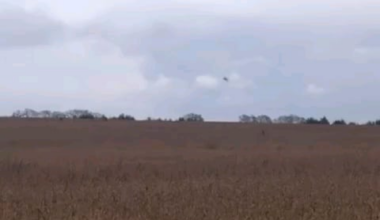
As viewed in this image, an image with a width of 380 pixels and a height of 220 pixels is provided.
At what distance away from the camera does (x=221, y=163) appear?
29.5 meters

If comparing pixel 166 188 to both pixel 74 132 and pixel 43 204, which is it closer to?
pixel 43 204

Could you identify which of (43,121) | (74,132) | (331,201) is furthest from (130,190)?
(43,121)

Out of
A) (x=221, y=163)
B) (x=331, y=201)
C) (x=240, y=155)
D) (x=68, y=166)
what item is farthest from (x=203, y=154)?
(x=331, y=201)

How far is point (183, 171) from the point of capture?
86.6ft

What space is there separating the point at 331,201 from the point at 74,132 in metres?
34.2

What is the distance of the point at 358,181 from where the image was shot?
16.4 metres

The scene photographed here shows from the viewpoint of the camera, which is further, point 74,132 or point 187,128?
point 187,128

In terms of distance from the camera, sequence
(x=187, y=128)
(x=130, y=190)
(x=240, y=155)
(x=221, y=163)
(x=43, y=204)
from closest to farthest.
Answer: (x=43, y=204) < (x=130, y=190) < (x=221, y=163) < (x=240, y=155) < (x=187, y=128)

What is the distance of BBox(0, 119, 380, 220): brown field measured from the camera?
12750mm

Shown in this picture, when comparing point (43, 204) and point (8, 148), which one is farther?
point (8, 148)

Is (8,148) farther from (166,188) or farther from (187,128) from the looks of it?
(166,188)

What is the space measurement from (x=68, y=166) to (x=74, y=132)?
19.8 m

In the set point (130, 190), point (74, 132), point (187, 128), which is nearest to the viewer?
point (130, 190)

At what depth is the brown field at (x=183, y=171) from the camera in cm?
1275
